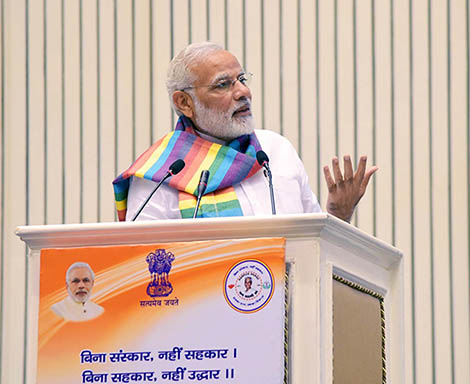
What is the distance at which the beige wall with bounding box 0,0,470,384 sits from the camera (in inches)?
208

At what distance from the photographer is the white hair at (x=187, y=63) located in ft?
12.8

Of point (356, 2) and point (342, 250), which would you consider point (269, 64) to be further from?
point (342, 250)

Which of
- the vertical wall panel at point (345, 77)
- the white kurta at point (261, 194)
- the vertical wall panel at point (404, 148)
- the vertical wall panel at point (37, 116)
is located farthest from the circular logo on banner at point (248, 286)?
the vertical wall panel at point (37, 116)

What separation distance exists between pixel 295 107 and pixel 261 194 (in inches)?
74.0

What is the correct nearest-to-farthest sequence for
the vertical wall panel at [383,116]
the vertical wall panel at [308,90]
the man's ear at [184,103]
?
the man's ear at [184,103] < the vertical wall panel at [383,116] < the vertical wall panel at [308,90]

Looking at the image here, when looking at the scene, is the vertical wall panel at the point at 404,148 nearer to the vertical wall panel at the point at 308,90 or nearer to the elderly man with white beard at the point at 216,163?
the vertical wall panel at the point at 308,90

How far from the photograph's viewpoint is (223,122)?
3.84 meters

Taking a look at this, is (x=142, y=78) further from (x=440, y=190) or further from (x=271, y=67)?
(x=440, y=190)

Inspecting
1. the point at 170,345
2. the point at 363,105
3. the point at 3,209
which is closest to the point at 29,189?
the point at 3,209

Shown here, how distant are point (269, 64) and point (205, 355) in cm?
310

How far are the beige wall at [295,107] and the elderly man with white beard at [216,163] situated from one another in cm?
156

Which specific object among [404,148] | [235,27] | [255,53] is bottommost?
[404,148]

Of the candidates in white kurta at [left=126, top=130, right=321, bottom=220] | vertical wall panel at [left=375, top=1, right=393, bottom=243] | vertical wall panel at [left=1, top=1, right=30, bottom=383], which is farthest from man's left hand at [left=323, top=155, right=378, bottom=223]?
vertical wall panel at [left=1, top=1, right=30, bottom=383]

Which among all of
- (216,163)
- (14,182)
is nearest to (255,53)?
(14,182)
